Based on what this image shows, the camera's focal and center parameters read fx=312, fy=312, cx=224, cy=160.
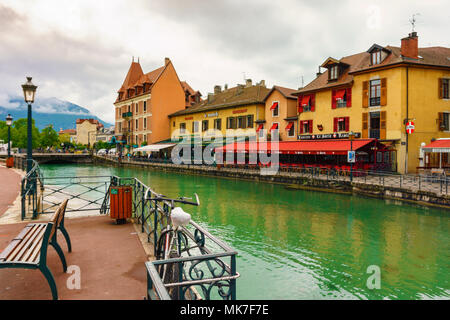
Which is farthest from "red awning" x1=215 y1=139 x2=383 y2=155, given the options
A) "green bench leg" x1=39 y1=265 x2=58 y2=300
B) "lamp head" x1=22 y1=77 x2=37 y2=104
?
"green bench leg" x1=39 y1=265 x2=58 y2=300

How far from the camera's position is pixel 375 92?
25.0m

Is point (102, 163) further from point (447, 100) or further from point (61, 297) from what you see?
point (61, 297)

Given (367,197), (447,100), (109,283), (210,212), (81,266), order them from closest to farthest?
1. (109,283)
2. (81,266)
3. (210,212)
4. (367,197)
5. (447,100)

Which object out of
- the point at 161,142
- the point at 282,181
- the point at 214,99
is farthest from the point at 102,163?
the point at 282,181

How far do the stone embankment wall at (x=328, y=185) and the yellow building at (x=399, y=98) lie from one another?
18.7ft

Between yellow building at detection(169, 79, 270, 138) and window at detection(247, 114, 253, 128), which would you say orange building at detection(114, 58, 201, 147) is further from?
window at detection(247, 114, 253, 128)

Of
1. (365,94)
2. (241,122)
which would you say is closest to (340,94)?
(365,94)

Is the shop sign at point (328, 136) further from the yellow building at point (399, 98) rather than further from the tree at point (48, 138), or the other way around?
the tree at point (48, 138)

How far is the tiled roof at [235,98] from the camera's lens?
37031 millimetres

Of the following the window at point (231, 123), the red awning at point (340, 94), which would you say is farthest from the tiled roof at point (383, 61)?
the window at point (231, 123)

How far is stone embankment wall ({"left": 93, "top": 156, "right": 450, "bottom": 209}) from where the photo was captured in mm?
15656

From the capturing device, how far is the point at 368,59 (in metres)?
26.8

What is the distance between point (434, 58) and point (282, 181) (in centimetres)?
1561

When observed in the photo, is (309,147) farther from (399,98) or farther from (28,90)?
(28,90)
